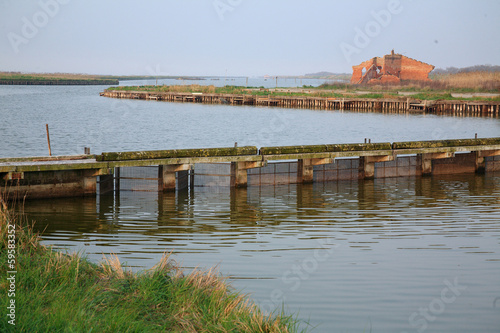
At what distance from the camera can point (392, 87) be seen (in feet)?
334

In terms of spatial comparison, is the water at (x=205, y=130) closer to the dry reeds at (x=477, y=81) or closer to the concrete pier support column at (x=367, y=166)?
the concrete pier support column at (x=367, y=166)

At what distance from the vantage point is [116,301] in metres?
7.69

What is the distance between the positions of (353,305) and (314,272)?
5.90 ft

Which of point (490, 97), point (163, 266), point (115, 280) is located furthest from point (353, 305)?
point (490, 97)

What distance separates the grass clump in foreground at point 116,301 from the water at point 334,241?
1.61 meters

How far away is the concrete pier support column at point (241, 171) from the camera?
782 inches

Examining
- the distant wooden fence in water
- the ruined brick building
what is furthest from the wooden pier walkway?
the ruined brick building

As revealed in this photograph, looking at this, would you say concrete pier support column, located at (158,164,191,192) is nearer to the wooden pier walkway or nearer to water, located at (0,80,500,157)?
the wooden pier walkway

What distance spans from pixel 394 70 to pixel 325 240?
101m

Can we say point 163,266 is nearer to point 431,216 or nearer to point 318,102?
point 431,216

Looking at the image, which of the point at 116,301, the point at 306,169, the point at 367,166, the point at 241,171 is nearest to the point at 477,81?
the point at 367,166

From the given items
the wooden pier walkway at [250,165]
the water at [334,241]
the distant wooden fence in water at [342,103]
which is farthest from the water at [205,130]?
the water at [334,241]

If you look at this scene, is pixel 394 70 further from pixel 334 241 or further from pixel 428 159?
pixel 334 241

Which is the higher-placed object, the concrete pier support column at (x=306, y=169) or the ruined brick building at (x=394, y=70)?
the ruined brick building at (x=394, y=70)
